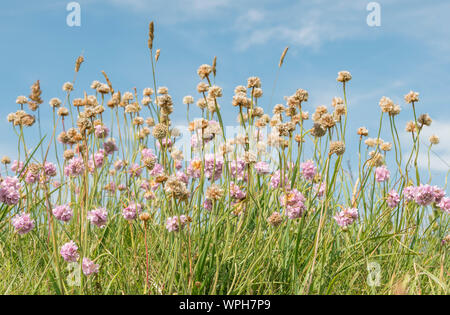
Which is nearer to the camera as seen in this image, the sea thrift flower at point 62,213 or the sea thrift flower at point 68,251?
the sea thrift flower at point 68,251

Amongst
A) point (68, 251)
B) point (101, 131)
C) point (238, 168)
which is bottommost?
point (68, 251)

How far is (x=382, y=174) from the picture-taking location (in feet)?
12.3

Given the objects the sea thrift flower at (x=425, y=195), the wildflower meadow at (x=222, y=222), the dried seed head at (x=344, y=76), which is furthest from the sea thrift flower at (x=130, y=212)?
the dried seed head at (x=344, y=76)

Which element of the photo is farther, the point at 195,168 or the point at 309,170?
the point at 309,170

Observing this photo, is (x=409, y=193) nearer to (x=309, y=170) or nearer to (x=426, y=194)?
Result: (x=426, y=194)

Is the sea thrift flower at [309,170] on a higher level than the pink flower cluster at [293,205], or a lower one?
higher

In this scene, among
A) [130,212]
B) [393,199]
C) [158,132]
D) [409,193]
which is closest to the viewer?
[158,132]

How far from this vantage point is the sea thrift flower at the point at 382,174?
12.3ft

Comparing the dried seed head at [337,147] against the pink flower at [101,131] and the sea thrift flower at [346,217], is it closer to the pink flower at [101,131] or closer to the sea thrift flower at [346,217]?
the sea thrift flower at [346,217]

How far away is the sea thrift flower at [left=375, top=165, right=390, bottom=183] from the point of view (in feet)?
12.3

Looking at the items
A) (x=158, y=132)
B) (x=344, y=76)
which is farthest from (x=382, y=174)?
(x=158, y=132)

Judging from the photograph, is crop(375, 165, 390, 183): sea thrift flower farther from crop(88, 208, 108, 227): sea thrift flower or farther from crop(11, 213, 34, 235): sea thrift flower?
crop(11, 213, 34, 235): sea thrift flower
